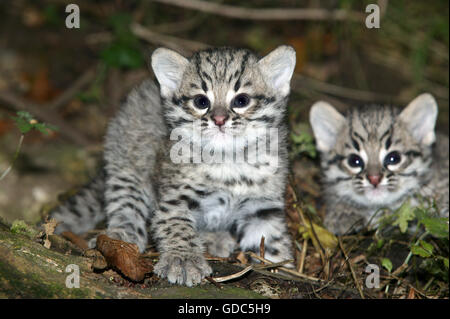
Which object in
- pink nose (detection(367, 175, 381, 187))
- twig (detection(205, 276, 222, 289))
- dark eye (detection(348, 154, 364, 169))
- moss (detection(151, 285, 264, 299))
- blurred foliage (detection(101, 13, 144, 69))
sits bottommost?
moss (detection(151, 285, 264, 299))

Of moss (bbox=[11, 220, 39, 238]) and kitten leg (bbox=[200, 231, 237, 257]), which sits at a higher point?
moss (bbox=[11, 220, 39, 238])

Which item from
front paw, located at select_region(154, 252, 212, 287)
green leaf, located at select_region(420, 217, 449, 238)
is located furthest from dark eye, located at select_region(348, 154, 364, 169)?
front paw, located at select_region(154, 252, 212, 287)

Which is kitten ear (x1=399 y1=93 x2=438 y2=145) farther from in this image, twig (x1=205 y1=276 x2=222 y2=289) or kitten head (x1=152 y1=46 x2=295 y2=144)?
twig (x1=205 y1=276 x2=222 y2=289)

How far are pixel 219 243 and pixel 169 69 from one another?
1.54m

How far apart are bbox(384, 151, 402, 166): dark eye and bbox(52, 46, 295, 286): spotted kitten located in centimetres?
115

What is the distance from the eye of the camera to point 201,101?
173 inches

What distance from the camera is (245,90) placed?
436cm

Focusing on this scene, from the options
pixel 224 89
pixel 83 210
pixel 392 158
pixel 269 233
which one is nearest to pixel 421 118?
pixel 392 158

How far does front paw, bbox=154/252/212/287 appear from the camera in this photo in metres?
3.79

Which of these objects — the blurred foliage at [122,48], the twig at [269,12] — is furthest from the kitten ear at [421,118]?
the blurred foliage at [122,48]

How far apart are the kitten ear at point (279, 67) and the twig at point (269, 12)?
3530 millimetres

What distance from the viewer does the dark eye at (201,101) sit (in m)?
4.36

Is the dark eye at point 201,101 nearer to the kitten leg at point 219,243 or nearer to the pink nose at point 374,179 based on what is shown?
the kitten leg at point 219,243
